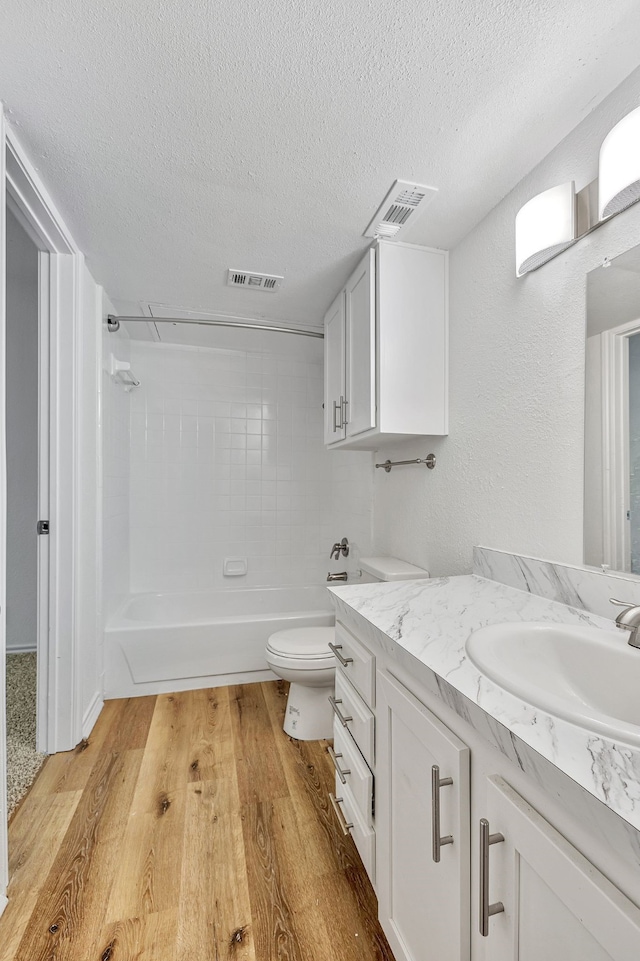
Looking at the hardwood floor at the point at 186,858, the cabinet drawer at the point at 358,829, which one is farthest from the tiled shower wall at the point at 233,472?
the cabinet drawer at the point at 358,829

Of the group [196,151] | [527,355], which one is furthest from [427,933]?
[196,151]

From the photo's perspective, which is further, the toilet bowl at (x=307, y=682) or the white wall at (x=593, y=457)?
the toilet bowl at (x=307, y=682)

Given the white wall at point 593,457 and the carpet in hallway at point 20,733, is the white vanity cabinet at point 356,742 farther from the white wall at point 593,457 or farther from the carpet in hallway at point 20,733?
the carpet in hallway at point 20,733

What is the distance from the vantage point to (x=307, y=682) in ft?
6.28

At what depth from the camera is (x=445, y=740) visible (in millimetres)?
717

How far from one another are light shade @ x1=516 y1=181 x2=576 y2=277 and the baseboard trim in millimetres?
2476

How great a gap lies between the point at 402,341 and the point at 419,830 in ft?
5.06

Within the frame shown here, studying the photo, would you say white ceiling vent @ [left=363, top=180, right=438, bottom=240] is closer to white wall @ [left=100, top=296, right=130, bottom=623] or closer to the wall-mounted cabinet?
the wall-mounted cabinet

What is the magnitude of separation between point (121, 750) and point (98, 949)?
0.86m

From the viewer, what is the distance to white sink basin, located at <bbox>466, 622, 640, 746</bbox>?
76 cm

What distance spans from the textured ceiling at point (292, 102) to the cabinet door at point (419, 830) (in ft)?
4.68

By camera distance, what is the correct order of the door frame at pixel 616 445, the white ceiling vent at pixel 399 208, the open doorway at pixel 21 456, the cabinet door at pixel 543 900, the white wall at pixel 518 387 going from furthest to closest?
the open doorway at pixel 21 456 → the white ceiling vent at pixel 399 208 → the white wall at pixel 518 387 → the door frame at pixel 616 445 → the cabinet door at pixel 543 900

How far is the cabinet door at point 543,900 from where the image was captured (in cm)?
43

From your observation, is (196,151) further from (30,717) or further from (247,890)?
(30,717)
